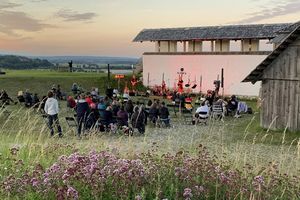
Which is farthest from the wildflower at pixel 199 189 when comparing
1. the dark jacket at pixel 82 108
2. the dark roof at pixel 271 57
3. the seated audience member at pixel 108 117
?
the dark roof at pixel 271 57

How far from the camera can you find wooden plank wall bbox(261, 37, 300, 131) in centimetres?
2497

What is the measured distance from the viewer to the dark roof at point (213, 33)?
159ft

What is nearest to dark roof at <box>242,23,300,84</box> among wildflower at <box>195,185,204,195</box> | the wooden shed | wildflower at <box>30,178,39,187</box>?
the wooden shed

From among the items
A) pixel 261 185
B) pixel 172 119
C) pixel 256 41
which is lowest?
pixel 172 119

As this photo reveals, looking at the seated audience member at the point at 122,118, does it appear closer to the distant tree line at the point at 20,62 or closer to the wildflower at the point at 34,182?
the wildflower at the point at 34,182

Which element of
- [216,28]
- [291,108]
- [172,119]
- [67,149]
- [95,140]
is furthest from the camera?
[216,28]

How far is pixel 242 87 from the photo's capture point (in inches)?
1961

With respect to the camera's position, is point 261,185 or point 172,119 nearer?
point 261,185

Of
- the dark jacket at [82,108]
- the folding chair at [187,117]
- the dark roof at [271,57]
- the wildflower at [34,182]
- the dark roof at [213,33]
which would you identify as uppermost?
the dark roof at [213,33]

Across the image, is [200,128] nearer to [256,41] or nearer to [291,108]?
[291,108]

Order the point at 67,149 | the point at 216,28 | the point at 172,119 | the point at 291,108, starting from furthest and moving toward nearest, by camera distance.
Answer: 1. the point at 216,28
2. the point at 172,119
3. the point at 291,108
4. the point at 67,149

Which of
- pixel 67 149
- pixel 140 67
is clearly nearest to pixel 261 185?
pixel 67 149

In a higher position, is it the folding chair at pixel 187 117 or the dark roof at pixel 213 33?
the dark roof at pixel 213 33

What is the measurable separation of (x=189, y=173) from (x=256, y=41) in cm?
4439
